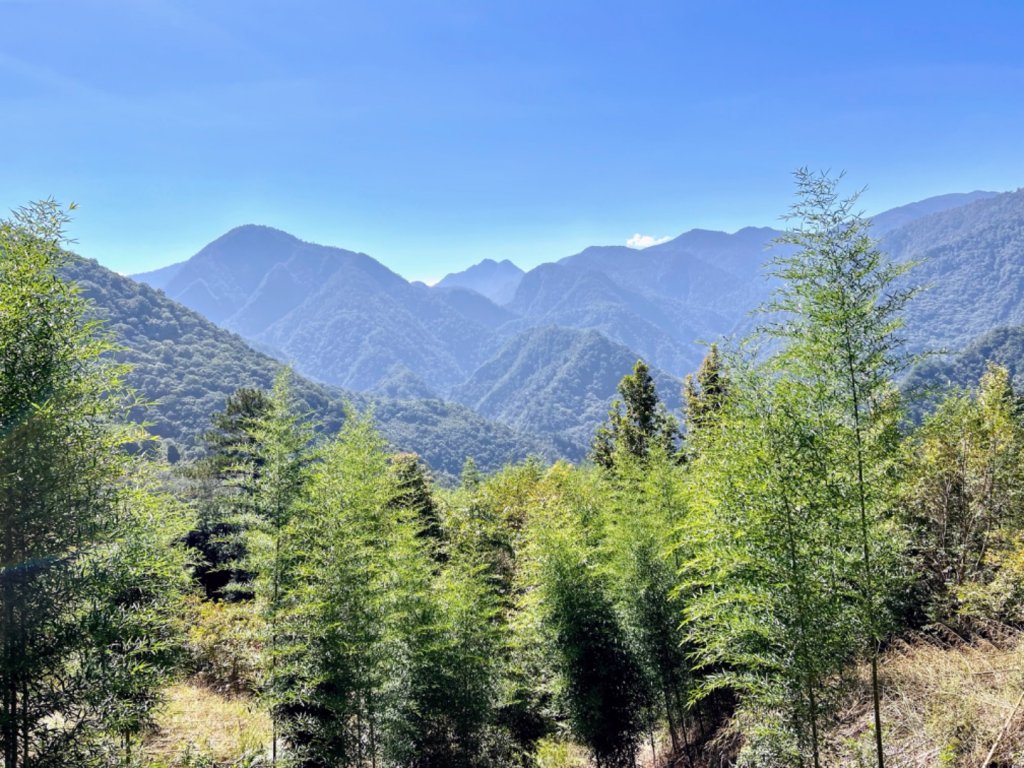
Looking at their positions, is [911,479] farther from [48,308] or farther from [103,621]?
[48,308]

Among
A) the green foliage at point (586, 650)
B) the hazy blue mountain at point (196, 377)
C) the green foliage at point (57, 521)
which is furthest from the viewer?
the hazy blue mountain at point (196, 377)

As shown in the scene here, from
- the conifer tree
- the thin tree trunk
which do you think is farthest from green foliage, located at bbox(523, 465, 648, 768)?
the thin tree trunk

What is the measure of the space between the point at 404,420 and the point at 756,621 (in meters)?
176

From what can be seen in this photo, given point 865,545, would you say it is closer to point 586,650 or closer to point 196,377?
point 586,650

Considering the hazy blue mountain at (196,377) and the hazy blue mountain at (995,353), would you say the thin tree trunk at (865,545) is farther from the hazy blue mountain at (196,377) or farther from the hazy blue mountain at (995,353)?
the hazy blue mountain at (995,353)

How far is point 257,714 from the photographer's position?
11.0 meters

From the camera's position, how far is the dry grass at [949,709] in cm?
604

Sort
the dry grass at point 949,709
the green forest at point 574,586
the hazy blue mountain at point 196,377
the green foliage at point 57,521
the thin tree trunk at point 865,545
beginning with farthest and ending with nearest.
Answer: the hazy blue mountain at point 196,377
the dry grass at point 949,709
the thin tree trunk at point 865,545
the green forest at point 574,586
the green foliage at point 57,521

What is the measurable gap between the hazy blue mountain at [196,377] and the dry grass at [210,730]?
5963 centimetres

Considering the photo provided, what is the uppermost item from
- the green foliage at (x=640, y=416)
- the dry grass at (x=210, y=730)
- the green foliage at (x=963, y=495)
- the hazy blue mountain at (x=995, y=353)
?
the hazy blue mountain at (x=995, y=353)

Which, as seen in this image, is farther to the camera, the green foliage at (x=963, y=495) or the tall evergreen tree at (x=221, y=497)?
the tall evergreen tree at (x=221, y=497)

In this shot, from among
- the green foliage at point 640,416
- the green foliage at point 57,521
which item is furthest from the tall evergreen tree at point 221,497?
the green foliage at point 640,416

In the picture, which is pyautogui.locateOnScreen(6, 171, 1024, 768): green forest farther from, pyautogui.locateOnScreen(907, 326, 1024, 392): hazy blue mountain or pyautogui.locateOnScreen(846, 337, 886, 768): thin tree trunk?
pyautogui.locateOnScreen(907, 326, 1024, 392): hazy blue mountain

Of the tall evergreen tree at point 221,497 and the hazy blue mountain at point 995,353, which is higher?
the hazy blue mountain at point 995,353
